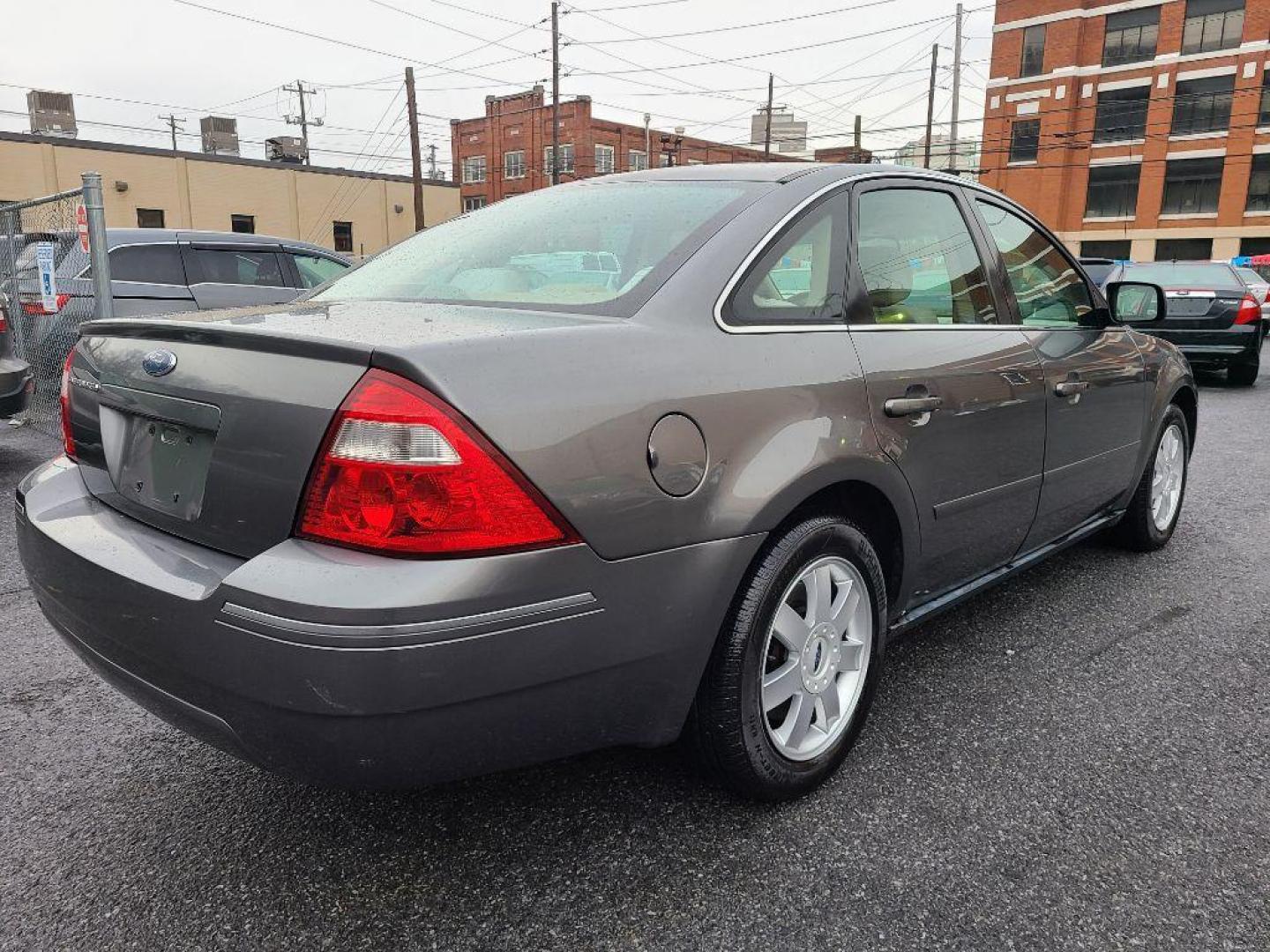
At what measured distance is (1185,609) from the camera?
3578 mm

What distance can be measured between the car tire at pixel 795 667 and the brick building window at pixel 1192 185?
4782 cm

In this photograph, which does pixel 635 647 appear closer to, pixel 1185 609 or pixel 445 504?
pixel 445 504

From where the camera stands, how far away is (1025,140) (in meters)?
45.7

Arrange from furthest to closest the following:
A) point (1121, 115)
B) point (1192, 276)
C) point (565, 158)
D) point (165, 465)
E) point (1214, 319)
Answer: point (565, 158) → point (1121, 115) → point (1192, 276) → point (1214, 319) → point (165, 465)

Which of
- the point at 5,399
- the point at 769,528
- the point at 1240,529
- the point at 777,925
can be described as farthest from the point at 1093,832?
the point at 5,399

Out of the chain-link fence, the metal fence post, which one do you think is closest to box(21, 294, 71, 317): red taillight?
the chain-link fence

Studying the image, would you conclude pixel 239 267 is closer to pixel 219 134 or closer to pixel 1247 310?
pixel 1247 310

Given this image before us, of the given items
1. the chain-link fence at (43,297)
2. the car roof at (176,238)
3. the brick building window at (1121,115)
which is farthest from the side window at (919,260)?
the brick building window at (1121,115)

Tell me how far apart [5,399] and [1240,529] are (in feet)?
23.7

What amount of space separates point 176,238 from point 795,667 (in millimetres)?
8526

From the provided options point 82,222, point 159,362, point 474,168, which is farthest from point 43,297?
point 474,168

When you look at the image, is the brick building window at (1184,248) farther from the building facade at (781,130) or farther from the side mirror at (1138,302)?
the side mirror at (1138,302)

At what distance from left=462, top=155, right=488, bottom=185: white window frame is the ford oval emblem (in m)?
58.5

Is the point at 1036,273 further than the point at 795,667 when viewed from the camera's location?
Yes
